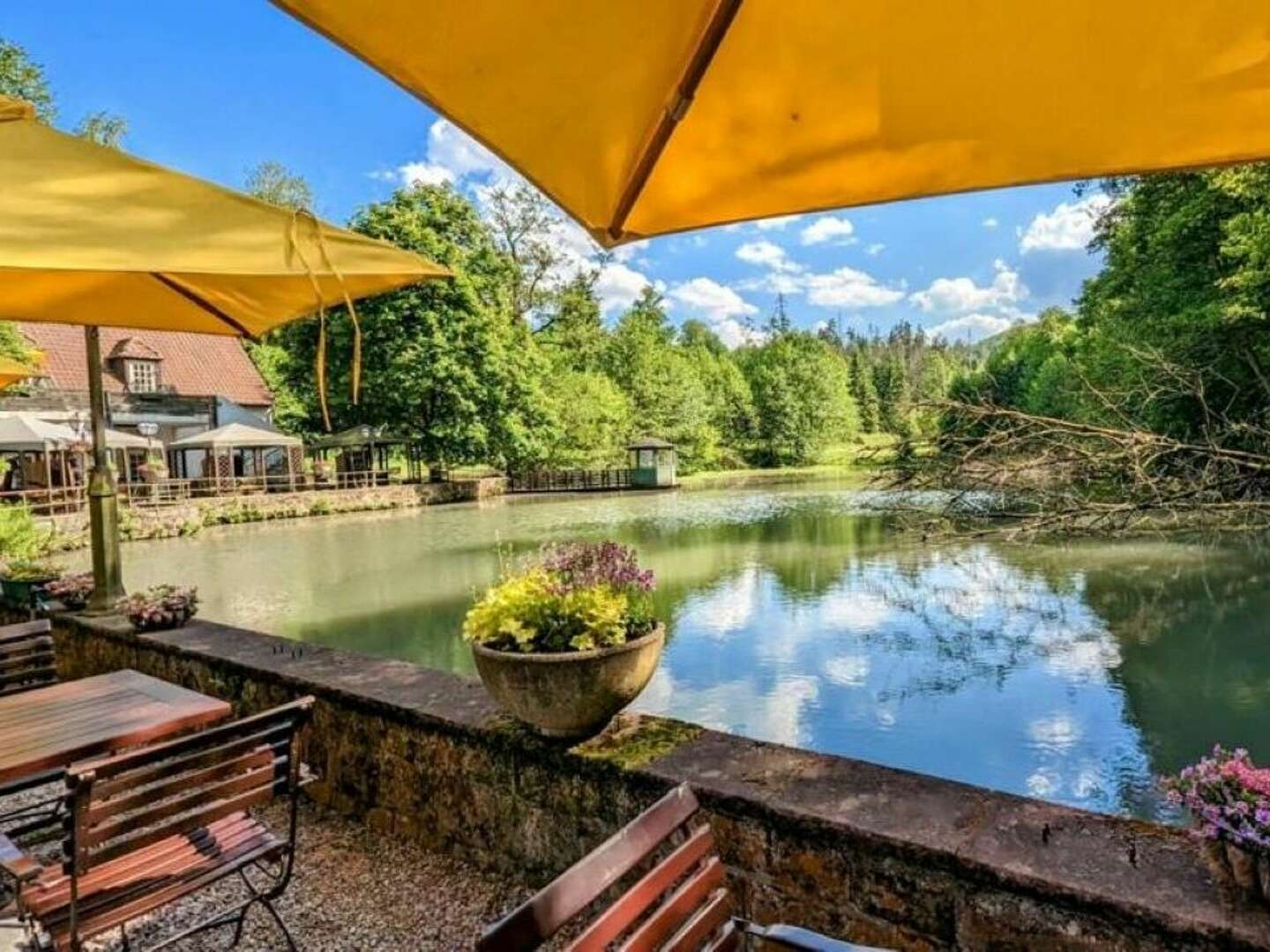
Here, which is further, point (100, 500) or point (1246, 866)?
point (100, 500)

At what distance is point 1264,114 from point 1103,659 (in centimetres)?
818

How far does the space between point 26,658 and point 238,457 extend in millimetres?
28284

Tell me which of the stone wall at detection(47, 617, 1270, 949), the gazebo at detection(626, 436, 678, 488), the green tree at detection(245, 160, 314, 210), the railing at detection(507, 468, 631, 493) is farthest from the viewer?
the green tree at detection(245, 160, 314, 210)

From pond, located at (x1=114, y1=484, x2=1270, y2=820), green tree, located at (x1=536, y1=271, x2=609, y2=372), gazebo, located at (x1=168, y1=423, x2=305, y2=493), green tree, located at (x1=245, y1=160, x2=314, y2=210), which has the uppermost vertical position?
green tree, located at (x1=245, y1=160, x2=314, y2=210)

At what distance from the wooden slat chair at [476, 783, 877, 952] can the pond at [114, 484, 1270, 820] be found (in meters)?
4.88

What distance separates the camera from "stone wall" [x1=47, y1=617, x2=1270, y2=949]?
58.1 inches

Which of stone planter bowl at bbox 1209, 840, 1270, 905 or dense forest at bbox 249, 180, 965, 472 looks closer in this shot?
stone planter bowl at bbox 1209, 840, 1270, 905

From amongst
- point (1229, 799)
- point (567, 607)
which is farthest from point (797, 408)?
point (1229, 799)

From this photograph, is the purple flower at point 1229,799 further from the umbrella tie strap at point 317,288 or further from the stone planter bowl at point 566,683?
the umbrella tie strap at point 317,288

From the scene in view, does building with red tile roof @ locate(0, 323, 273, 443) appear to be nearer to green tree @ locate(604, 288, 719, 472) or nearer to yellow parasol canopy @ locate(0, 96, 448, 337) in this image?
green tree @ locate(604, 288, 719, 472)

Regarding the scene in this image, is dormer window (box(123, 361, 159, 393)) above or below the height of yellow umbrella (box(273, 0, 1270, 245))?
above

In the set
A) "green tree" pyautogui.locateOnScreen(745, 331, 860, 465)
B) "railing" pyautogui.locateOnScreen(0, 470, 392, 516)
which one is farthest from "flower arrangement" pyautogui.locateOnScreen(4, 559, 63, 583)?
"green tree" pyautogui.locateOnScreen(745, 331, 860, 465)

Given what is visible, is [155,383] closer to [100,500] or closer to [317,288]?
[100,500]

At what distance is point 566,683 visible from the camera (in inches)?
85.9
